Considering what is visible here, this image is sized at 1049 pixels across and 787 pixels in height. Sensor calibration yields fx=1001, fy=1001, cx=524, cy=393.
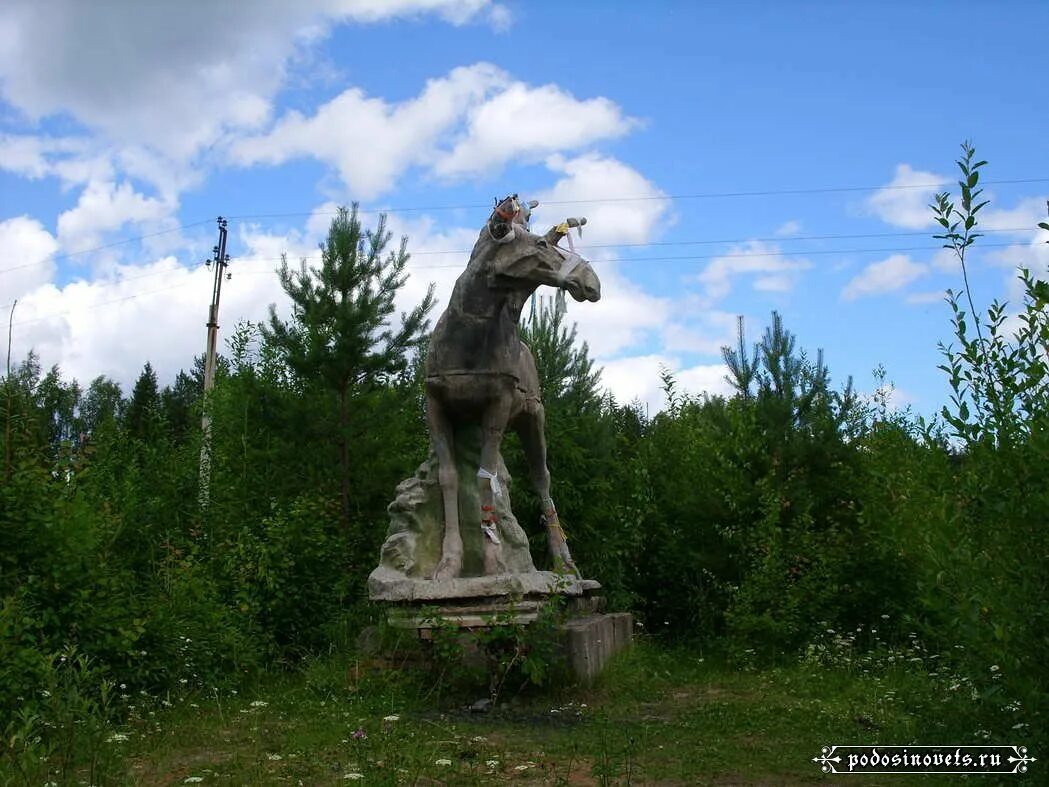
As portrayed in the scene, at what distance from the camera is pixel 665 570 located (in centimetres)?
1082

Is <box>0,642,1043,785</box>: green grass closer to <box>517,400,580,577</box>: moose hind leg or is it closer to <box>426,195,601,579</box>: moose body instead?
<box>426,195,601,579</box>: moose body

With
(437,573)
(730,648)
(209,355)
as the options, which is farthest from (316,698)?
(209,355)

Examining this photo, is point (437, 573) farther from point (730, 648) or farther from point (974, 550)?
point (974, 550)

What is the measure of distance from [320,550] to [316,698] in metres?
2.44

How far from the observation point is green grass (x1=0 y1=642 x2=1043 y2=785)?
4285mm

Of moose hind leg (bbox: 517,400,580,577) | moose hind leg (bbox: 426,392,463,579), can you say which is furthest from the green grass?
moose hind leg (bbox: 517,400,580,577)

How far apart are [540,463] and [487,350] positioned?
156 cm

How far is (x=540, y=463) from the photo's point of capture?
328 inches

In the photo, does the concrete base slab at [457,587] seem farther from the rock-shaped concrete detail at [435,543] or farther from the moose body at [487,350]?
the moose body at [487,350]

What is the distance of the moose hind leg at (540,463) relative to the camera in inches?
318
